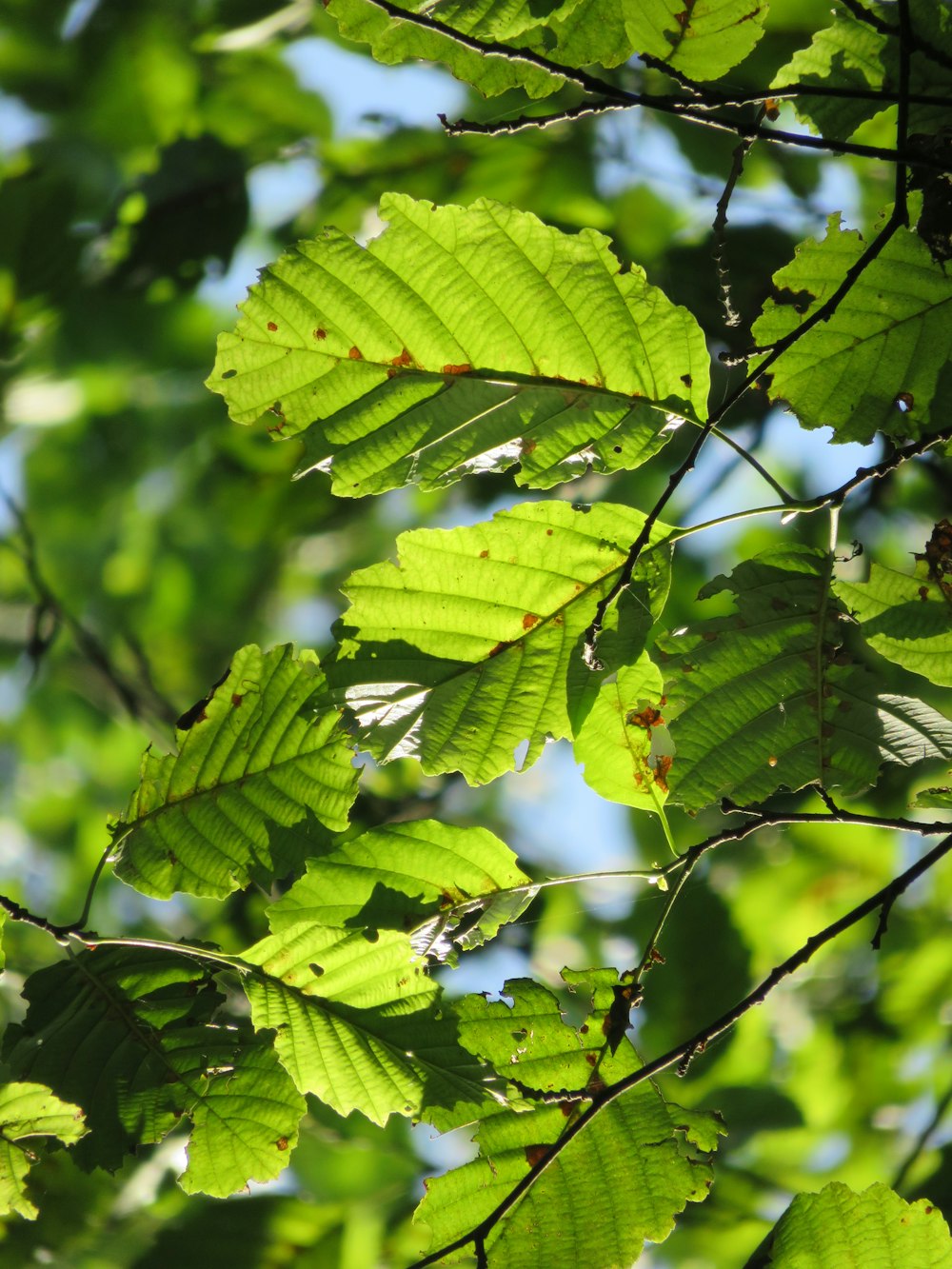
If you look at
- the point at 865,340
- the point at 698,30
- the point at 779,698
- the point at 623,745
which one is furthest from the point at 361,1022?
the point at 698,30

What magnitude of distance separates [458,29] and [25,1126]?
1104mm

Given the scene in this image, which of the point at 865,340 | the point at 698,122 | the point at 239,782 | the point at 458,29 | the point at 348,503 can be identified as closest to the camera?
the point at 698,122

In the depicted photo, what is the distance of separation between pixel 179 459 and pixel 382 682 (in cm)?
264

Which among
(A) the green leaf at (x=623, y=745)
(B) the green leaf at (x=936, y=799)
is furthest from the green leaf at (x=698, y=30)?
(B) the green leaf at (x=936, y=799)

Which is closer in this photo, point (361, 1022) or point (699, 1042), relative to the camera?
point (699, 1042)

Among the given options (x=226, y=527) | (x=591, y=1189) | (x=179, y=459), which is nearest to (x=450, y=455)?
(x=591, y=1189)

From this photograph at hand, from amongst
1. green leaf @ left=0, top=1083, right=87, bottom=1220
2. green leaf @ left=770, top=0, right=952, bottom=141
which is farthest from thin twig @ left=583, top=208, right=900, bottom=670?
green leaf @ left=0, top=1083, right=87, bottom=1220

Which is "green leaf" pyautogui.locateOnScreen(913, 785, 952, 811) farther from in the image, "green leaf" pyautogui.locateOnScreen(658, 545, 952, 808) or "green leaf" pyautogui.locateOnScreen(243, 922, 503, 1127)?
"green leaf" pyautogui.locateOnScreen(243, 922, 503, 1127)

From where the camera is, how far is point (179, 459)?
3352 mm

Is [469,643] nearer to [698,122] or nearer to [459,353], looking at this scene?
[459,353]

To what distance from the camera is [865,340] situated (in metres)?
0.93

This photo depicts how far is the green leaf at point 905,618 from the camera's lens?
98cm

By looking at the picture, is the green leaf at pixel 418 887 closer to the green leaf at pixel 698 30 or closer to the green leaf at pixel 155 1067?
the green leaf at pixel 155 1067

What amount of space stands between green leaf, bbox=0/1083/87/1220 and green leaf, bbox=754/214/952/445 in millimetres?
989
